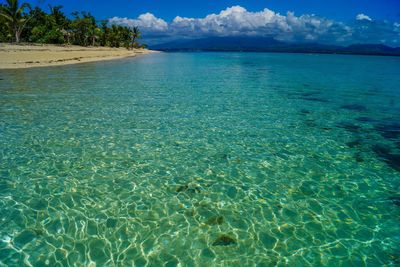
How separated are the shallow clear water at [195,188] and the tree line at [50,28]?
6473 centimetres

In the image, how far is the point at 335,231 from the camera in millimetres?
7141

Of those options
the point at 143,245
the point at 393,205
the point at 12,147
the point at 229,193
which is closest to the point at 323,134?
the point at 393,205

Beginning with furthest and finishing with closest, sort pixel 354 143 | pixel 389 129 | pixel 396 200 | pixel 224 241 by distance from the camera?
pixel 389 129
pixel 354 143
pixel 396 200
pixel 224 241

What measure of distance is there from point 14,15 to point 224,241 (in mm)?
79733

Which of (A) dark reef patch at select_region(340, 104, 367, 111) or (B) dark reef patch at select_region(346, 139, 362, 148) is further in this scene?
(A) dark reef patch at select_region(340, 104, 367, 111)

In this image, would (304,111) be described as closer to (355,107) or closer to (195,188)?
(355,107)

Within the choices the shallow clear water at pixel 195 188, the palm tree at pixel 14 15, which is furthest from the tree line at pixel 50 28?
the shallow clear water at pixel 195 188

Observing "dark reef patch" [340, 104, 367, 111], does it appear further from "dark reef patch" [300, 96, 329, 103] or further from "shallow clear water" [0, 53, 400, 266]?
"shallow clear water" [0, 53, 400, 266]

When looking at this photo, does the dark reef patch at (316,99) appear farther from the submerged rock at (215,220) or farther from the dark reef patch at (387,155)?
the submerged rock at (215,220)

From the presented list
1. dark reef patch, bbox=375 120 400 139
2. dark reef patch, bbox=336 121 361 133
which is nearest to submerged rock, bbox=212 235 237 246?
dark reef patch, bbox=336 121 361 133

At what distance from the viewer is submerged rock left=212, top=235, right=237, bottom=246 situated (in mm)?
6598

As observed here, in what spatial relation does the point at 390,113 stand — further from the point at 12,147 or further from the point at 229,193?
the point at 12,147

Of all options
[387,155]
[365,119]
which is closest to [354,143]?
[387,155]

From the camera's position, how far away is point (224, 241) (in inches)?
264
